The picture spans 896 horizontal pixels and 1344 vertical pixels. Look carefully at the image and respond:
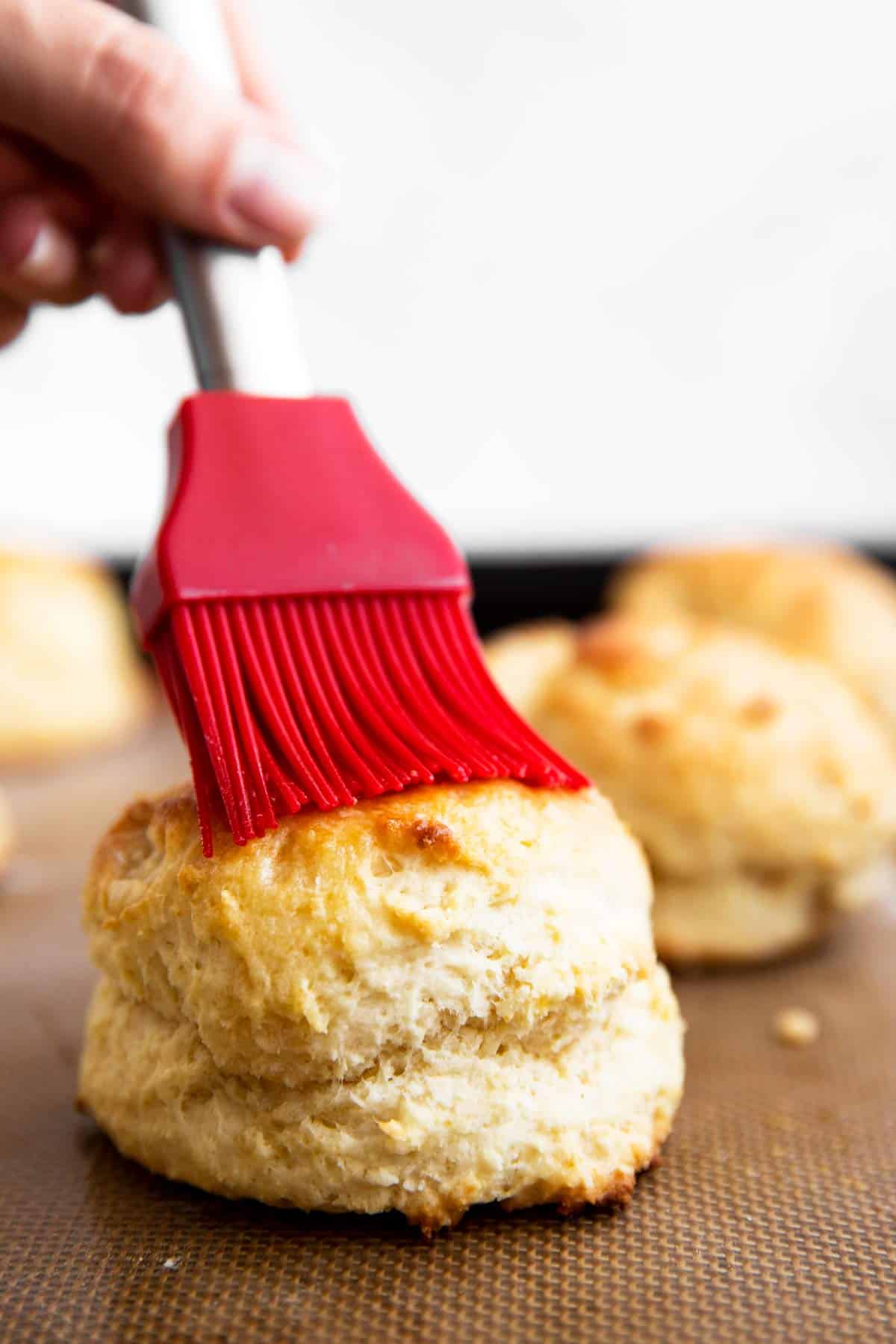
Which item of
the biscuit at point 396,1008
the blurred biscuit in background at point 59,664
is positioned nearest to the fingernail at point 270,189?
the biscuit at point 396,1008

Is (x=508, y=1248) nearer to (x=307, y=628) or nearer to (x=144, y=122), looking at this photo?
(x=307, y=628)

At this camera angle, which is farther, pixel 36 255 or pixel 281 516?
pixel 36 255

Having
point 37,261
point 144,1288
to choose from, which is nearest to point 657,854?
point 144,1288

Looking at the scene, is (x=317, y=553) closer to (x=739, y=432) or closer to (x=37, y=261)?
(x=37, y=261)

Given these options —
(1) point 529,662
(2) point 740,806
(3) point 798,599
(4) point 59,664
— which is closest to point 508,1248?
(2) point 740,806

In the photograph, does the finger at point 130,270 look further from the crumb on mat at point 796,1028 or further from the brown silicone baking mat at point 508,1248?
the crumb on mat at point 796,1028

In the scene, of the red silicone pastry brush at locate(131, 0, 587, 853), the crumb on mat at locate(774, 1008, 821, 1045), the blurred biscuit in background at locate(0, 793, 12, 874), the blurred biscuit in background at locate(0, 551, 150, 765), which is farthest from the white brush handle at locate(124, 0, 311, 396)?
the blurred biscuit in background at locate(0, 551, 150, 765)
